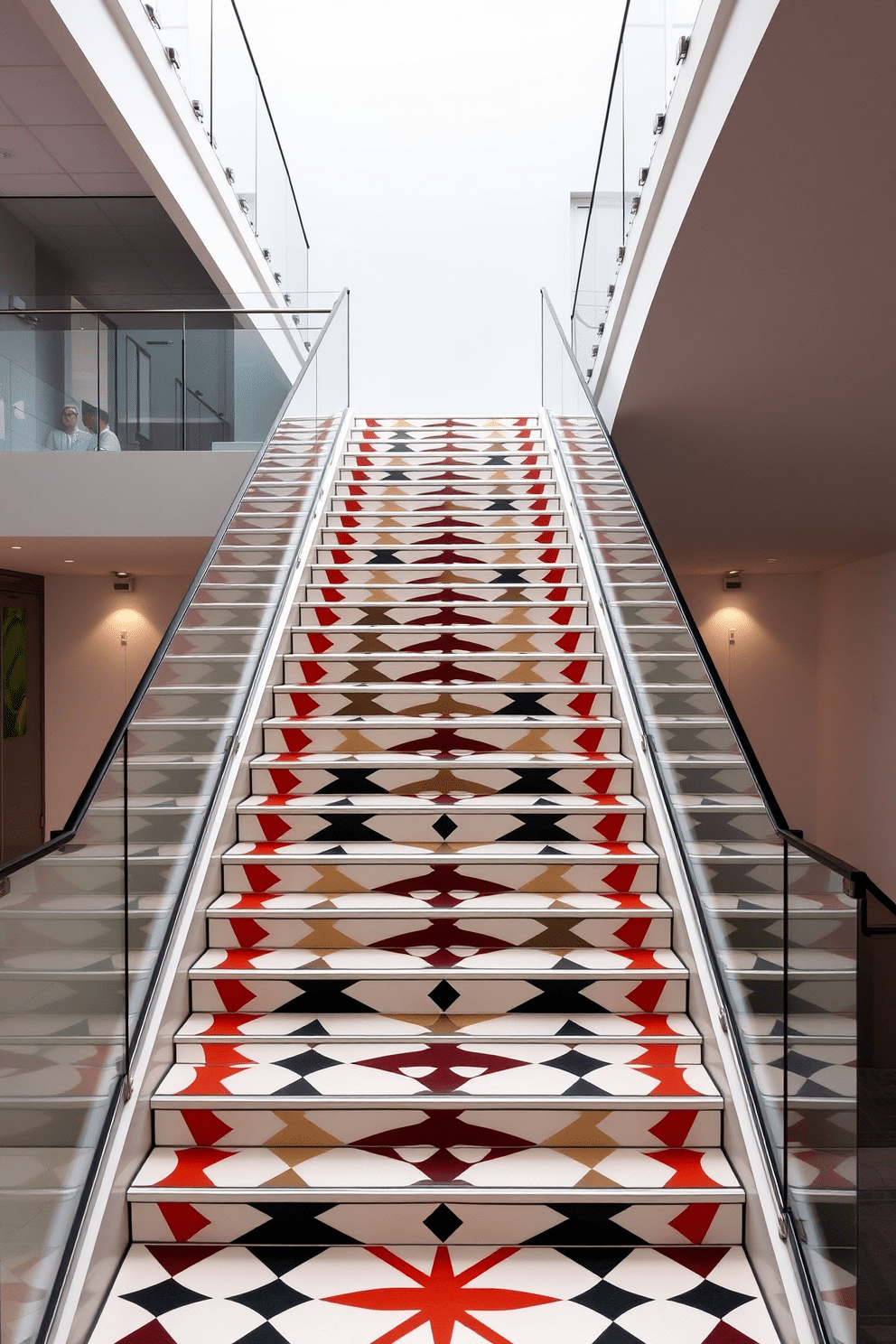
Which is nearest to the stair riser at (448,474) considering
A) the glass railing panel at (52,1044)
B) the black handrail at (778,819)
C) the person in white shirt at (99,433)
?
the person in white shirt at (99,433)

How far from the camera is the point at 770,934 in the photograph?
247cm

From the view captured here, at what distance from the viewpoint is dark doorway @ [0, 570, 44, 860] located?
30.0ft

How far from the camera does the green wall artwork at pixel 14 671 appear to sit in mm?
9211

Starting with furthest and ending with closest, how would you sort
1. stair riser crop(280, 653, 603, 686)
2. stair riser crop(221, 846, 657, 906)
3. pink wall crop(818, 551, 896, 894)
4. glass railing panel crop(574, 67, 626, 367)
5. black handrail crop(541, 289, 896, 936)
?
pink wall crop(818, 551, 896, 894), glass railing panel crop(574, 67, 626, 367), stair riser crop(280, 653, 603, 686), stair riser crop(221, 846, 657, 906), black handrail crop(541, 289, 896, 936)

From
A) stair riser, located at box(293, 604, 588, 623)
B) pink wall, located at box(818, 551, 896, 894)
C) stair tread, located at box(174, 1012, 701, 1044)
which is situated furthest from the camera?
pink wall, located at box(818, 551, 896, 894)

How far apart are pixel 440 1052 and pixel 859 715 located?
25.6 feet

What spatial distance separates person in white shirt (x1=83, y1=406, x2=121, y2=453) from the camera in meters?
7.16

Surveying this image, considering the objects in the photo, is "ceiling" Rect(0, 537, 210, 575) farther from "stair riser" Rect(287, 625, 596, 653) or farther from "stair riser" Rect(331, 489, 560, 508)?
"stair riser" Rect(287, 625, 596, 653)

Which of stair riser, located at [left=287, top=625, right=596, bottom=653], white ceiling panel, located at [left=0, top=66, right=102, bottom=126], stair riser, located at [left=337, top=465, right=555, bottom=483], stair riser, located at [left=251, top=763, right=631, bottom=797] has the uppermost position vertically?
white ceiling panel, located at [left=0, top=66, right=102, bottom=126]

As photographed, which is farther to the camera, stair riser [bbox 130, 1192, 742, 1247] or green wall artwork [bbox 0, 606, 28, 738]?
green wall artwork [bbox 0, 606, 28, 738]

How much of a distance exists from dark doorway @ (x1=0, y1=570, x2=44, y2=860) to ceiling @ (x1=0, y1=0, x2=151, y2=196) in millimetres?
3378

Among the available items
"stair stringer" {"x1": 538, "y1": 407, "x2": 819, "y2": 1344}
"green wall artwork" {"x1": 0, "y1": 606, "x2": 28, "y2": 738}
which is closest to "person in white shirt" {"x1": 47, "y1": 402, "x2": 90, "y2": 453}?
"green wall artwork" {"x1": 0, "y1": 606, "x2": 28, "y2": 738}

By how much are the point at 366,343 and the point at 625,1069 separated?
31.1 feet

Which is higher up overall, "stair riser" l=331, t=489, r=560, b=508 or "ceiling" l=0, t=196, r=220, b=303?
Result: "ceiling" l=0, t=196, r=220, b=303
